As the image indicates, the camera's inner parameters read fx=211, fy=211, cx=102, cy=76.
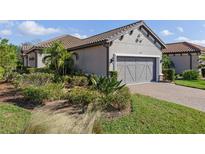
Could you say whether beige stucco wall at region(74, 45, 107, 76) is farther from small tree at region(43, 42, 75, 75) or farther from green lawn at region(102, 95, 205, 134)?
green lawn at region(102, 95, 205, 134)

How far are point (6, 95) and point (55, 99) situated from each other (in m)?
3.18

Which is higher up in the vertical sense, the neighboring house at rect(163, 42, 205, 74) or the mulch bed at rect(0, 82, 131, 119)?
the neighboring house at rect(163, 42, 205, 74)

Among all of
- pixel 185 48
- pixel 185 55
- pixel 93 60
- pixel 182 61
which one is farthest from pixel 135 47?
pixel 185 48

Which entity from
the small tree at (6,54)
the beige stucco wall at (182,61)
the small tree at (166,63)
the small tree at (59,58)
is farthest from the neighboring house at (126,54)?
the beige stucco wall at (182,61)

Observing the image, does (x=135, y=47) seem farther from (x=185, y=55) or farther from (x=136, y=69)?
(x=185, y=55)

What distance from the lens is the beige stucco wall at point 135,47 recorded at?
16703mm

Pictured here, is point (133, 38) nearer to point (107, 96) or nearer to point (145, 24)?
point (145, 24)

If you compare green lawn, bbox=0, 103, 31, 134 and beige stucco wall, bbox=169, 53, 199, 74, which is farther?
beige stucco wall, bbox=169, 53, 199, 74

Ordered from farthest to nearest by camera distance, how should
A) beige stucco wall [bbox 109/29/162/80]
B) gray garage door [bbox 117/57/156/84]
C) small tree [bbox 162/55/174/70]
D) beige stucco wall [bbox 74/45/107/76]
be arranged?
1. small tree [bbox 162/55/174/70]
2. gray garage door [bbox 117/57/156/84]
3. beige stucco wall [bbox 74/45/107/76]
4. beige stucco wall [bbox 109/29/162/80]

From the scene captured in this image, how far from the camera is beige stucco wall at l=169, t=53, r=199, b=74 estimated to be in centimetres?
2612

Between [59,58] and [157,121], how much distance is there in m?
12.2

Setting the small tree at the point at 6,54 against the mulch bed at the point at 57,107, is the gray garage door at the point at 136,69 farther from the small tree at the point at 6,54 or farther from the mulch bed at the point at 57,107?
the mulch bed at the point at 57,107

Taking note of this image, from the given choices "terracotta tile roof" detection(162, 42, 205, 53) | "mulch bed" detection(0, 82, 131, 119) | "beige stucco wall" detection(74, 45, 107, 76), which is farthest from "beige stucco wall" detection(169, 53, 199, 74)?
"mulch bed" detection(0, 82, 131, 119)

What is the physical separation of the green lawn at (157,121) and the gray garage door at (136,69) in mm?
8116
